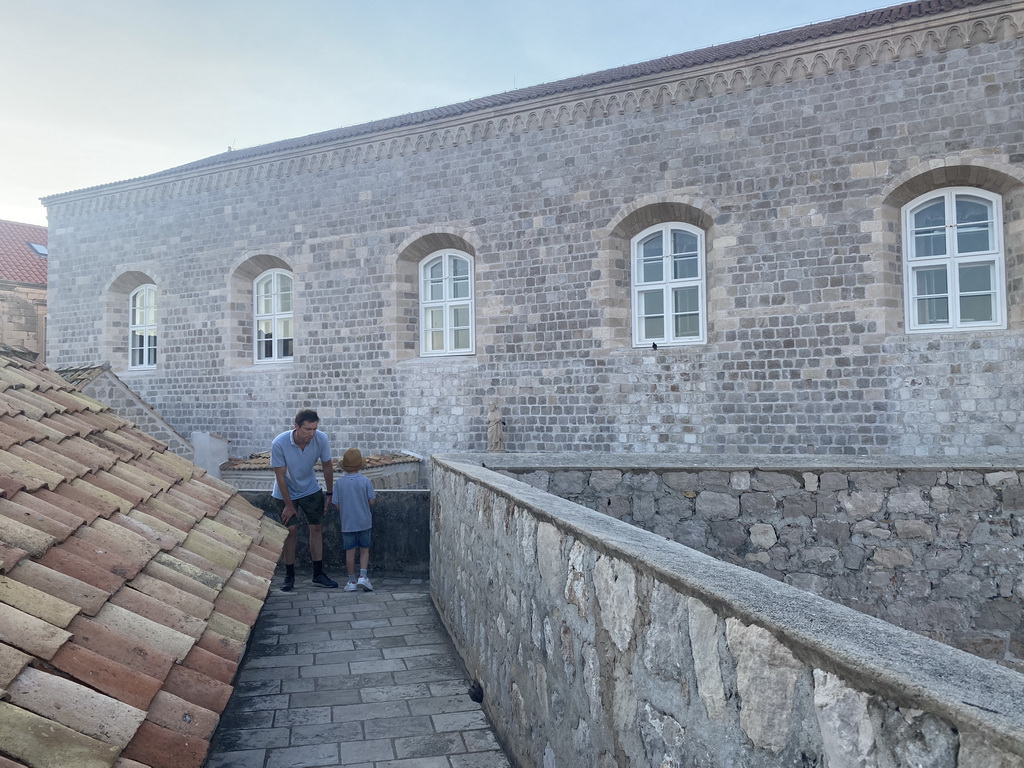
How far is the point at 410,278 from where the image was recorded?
16.1 metres

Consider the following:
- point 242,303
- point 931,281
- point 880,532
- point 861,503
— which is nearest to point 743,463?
point 861,503

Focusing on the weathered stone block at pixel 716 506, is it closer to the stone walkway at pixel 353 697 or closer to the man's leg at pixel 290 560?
the stone walkway at pixel 353 697

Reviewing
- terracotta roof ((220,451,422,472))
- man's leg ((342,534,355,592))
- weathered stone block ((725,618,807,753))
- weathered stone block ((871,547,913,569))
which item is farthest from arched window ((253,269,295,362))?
weathered stone block ((725,618,807,753))

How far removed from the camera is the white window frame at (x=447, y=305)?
1571 cm

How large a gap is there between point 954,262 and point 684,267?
3793 mm

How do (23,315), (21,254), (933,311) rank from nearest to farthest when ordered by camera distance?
(933,311) → (23,315) → (21,254)

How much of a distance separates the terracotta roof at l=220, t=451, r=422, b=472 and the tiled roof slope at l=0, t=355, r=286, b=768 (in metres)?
9.12

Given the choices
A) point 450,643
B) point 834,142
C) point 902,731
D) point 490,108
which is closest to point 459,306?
point 490,108

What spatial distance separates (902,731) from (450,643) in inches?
190

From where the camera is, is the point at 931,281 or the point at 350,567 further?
the point at 931,281

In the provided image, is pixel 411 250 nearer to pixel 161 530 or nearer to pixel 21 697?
pixel 161 530

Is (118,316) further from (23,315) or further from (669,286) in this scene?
(669,286)

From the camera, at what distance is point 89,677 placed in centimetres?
211

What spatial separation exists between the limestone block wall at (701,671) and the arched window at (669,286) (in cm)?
1022
